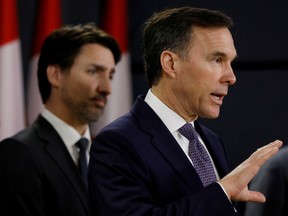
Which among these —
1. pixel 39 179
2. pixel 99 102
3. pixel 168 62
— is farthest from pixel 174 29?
pixel 99 102

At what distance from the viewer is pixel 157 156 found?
1018 mm

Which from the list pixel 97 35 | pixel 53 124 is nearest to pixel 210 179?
pixel 53 124

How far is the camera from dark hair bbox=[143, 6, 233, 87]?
1075 millimetres

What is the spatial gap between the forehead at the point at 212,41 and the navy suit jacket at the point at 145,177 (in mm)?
146

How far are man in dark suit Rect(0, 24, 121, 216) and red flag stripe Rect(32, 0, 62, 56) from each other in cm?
21

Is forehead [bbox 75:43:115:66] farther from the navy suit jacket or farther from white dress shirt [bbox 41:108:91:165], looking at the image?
the navy suit jacket

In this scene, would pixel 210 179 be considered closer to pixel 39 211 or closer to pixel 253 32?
pixel 39 211

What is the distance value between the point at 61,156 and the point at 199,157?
0.56m

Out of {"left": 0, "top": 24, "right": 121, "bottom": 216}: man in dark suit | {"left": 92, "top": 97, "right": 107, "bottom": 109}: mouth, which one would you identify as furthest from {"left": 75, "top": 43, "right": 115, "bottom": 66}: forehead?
{"left": 92, "top": 97, "right": 107, "bottom": 109}: mouth

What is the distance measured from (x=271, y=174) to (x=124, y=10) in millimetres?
966

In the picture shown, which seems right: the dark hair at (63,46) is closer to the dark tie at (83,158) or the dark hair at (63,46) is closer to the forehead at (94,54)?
the forehead at (94,54)

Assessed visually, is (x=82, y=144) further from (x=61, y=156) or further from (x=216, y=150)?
(x=216, y=150)

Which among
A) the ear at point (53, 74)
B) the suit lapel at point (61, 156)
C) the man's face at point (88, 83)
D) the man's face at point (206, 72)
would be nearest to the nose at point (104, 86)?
the man's face at point (88, 83)

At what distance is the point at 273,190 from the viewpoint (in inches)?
49.7
